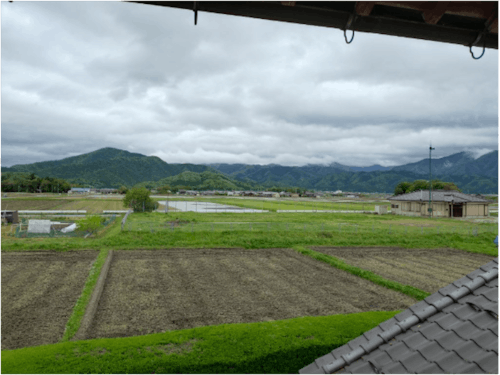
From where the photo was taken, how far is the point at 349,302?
9953mm

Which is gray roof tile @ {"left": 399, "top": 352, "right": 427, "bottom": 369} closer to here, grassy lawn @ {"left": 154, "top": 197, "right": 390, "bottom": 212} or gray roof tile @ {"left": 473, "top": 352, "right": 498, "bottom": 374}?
gray roof tile @ {"left": 473, "top": 352, "right": 498, "bottom": 374}

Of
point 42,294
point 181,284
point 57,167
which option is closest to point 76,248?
point 42,294

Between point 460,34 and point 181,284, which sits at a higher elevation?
point 460,34

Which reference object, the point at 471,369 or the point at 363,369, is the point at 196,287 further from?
the point at 471,369

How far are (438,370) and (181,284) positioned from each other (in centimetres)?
1086

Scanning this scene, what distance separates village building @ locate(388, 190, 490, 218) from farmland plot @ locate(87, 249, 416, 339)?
94.7 feet

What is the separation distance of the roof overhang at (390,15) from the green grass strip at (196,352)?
4.96 meters

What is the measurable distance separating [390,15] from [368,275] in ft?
38.5

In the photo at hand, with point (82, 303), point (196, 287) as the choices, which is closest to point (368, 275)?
point (196, 287)

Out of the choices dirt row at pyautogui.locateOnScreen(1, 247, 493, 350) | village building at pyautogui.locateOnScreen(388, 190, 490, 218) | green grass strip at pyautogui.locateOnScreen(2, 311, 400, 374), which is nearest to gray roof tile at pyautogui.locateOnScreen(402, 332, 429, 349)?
green grass strip at pyautogui.locateOnScreen(2, 311, 400, 374)

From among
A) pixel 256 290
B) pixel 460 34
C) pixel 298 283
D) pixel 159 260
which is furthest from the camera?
pixel 159 260

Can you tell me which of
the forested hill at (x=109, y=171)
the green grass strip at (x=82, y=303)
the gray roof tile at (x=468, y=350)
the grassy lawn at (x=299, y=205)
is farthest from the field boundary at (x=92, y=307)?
the forested hill at (x=109, y=171)

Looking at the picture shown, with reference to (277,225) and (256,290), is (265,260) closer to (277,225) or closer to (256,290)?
(256,290)

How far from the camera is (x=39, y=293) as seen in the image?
10.5 meters
